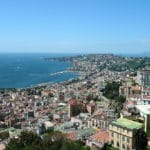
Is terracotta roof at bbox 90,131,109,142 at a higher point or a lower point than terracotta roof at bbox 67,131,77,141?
higher

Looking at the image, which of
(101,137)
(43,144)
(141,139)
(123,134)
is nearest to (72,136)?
(101,137)

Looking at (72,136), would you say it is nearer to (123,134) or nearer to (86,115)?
(123,134)

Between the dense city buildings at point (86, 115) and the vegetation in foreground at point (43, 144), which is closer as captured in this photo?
the vegetation in foreground at point (43, 144)

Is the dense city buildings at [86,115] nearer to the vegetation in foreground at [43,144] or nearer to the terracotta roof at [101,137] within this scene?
the terracotta roof at [101,137]

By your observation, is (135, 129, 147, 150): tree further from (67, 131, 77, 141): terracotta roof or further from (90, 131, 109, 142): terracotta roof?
(67, 131, 77, 141): terracotta roof

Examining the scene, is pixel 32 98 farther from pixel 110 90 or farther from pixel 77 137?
pixel 77 137

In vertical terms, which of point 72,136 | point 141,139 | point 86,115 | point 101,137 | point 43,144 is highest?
point 141,139

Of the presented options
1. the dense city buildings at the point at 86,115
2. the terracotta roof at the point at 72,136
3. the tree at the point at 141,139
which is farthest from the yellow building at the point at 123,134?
the terracotta roof at the point at 72,136

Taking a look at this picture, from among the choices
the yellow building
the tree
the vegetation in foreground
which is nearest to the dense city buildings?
the yellow building
